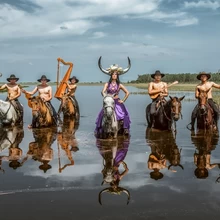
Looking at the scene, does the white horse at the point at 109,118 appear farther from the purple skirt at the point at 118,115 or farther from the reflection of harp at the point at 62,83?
the reflection of harp at the point at 62,83

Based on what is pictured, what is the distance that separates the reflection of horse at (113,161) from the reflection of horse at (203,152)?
1.89 m

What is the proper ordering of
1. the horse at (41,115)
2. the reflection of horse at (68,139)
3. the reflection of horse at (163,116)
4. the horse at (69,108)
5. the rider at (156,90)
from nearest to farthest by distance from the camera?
1. the reflection of horse at (68,139)
2. the reflection of horse at (163,116)
3. the rider at (156,90)
4. the horse at (41,115)
5. the horse at (69,108)

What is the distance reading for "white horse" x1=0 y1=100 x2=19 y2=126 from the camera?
17.1 meters

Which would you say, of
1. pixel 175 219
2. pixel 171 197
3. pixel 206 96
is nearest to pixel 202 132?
pixel 206 96

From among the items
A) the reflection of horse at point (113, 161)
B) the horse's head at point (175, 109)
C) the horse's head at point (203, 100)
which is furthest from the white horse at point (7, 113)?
the horse's head at point (203, 100)

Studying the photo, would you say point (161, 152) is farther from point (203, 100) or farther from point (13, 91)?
point (13, 91)

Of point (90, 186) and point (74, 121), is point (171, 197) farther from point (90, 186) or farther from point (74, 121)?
point (74, 121)

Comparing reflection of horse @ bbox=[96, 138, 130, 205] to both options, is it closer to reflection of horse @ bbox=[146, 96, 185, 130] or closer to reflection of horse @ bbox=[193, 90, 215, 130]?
reflection of horse @ bbox=[146, 96, 185, 130]

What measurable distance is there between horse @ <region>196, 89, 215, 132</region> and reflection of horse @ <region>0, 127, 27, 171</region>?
7.23 metres

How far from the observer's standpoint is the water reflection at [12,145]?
10109mm

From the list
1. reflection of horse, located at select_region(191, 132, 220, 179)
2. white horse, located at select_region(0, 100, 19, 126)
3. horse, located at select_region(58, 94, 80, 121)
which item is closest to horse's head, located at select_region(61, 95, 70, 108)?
horse, located at select_region(58, 94, 80, 121)

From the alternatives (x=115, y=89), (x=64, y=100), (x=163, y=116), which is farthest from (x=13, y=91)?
(x=163, y=116)

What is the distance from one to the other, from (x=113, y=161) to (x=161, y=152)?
1.94 meters

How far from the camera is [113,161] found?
32.8 ft
